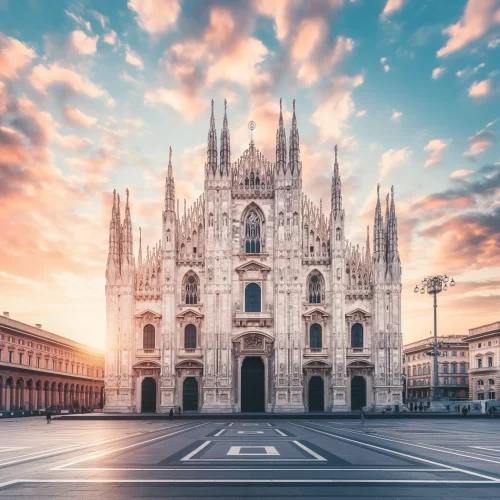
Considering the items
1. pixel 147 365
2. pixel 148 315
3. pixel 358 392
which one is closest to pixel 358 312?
pixel 358 392

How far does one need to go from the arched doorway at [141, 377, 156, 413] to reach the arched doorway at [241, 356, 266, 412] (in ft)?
28.4

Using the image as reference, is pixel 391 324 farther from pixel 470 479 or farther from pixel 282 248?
pixel 470 479

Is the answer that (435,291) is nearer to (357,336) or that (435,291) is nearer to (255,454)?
(357,336)

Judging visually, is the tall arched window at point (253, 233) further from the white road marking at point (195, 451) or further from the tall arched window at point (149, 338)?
the white road marking at point (195, 451)

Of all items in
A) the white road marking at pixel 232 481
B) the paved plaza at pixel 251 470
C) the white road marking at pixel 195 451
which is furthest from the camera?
the white road marking at pixel 195 451

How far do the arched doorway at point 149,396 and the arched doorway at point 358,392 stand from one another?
1931 cm

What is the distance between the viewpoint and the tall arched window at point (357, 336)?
Answer: 6538cm

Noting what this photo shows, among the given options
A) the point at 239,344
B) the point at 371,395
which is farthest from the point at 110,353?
the point at 371,395

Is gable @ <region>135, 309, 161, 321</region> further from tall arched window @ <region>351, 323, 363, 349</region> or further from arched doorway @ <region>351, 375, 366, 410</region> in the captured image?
arched doorway @ <region>351, 375, 366, 410</region>

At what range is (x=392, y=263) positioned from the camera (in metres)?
65.3

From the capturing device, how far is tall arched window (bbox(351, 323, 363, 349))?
65.4m

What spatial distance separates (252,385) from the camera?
6519 centimetres

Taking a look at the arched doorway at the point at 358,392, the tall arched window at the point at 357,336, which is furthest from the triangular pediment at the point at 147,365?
the tall arched window at the point at 357,336

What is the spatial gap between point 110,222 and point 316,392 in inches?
1040
